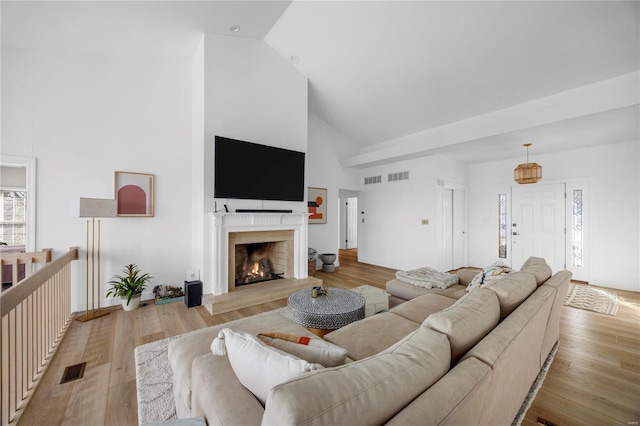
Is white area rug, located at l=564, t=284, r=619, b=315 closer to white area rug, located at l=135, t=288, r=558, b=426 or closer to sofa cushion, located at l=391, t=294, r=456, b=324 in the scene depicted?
white area rug, located at l=135, t=288, r=558, b=426

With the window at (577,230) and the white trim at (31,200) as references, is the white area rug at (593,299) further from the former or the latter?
the white trim at (31,200)

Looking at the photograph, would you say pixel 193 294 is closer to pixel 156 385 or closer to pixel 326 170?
pixel 156 385

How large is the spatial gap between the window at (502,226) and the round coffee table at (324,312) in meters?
4.81

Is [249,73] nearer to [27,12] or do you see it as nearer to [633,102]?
[27,12]

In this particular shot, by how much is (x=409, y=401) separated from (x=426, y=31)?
3877mm

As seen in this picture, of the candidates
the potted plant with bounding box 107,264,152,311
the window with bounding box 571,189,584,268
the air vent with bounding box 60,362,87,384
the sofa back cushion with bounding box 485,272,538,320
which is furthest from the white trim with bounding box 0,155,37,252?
the window with bounding box 571,189,584,268

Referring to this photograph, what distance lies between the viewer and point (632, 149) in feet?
Answer: 14.1

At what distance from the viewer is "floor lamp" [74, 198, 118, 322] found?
113 inches

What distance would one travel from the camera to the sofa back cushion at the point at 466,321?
46.9 inches

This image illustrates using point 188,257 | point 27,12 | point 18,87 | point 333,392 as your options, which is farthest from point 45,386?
point 27,12

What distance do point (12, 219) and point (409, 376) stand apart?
4.98 metres

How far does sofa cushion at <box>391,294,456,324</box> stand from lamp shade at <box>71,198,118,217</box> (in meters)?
3.29

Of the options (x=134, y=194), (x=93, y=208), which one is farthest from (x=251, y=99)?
(x=93, y=208)

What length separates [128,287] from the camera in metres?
3.33
